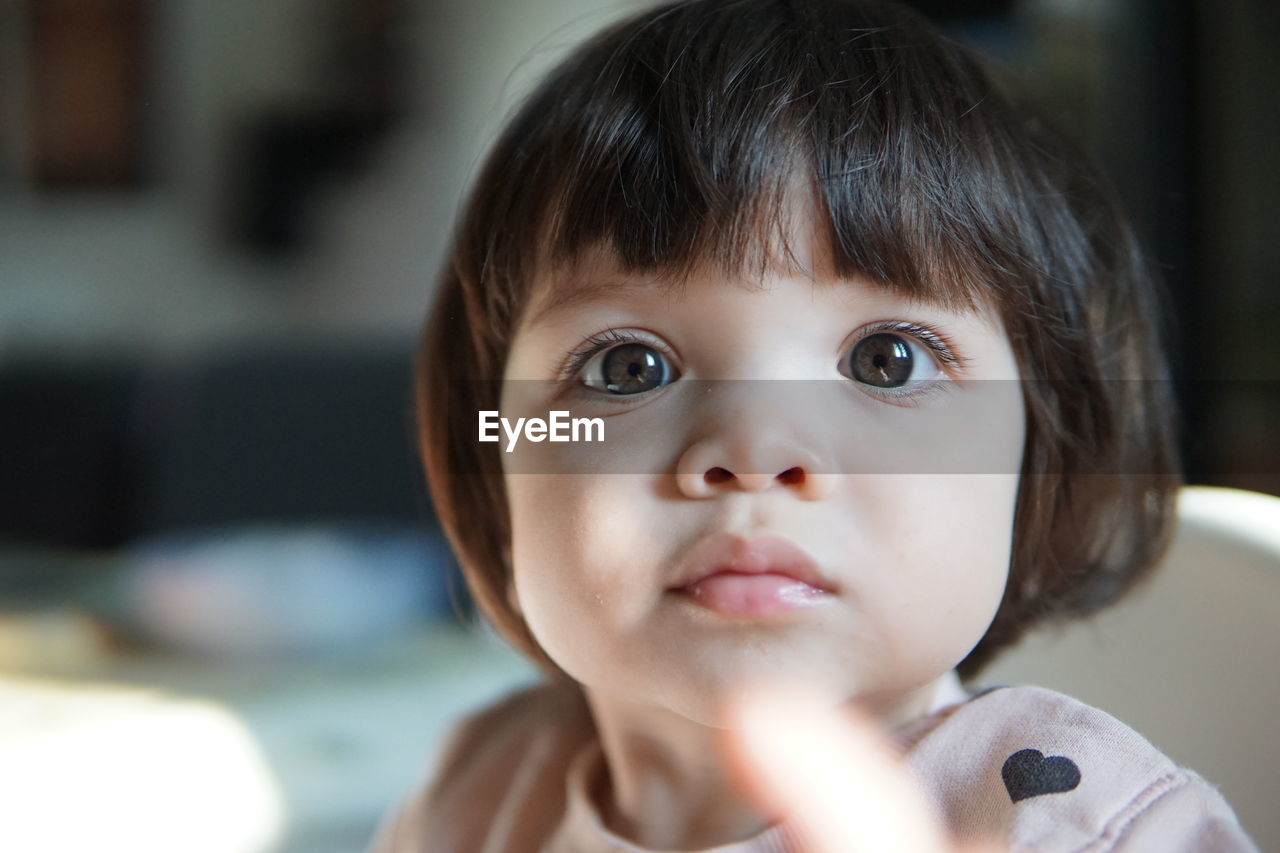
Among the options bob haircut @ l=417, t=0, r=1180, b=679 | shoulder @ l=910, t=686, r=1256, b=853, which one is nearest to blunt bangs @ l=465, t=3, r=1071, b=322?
bob haircut @ l=417, t=0, r=1180, b=679

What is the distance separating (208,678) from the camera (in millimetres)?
847

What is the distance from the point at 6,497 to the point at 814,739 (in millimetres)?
546

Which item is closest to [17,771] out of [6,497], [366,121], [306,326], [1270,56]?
[6,497]

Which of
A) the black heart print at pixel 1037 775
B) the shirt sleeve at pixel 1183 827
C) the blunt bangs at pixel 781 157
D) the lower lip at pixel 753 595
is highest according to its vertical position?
the blunt bangs at pixel 781 157

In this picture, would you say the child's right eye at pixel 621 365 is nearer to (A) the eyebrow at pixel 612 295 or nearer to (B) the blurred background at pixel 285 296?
(A) the eyebrow at pixel 612 295

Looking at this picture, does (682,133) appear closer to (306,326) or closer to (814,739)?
(814,739)

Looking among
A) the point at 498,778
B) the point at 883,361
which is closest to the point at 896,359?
the point at 883,361

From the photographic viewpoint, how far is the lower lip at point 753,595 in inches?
13.0

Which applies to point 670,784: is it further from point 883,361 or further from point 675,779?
point 883,361

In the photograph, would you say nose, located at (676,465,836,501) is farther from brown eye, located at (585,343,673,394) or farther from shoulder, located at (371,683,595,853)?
shoulder, located at (371,683,595,853)

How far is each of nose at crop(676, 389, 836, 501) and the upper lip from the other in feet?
0.05

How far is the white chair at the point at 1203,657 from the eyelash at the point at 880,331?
0.13m

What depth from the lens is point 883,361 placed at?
1.18 ft

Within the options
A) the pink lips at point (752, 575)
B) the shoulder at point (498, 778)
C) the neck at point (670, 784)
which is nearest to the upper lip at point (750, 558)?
the pink lips at point (752, 575)
